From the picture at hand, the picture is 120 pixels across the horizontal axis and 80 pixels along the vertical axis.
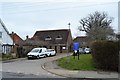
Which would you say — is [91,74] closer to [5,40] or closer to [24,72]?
[24,72]

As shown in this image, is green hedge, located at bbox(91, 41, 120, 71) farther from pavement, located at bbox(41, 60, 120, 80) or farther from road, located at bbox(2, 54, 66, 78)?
road, located at bbox(2, 54, 66, 78)

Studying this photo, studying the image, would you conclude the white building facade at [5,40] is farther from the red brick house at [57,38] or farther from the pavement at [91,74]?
the pavement at [91,74]

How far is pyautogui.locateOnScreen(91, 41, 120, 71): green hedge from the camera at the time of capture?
2216 cm

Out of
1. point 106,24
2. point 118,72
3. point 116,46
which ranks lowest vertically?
point 118,72

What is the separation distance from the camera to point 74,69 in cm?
2397

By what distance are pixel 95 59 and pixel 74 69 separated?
2.06m

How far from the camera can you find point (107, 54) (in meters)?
22.5

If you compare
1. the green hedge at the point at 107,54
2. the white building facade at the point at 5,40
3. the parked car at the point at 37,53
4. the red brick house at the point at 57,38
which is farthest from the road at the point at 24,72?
the red brick house at the point at 57,38

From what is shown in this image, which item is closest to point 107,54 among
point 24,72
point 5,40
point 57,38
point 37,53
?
point 24,72

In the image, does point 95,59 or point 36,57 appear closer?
point 95,59

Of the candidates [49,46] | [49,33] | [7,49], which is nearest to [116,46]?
[7,49]

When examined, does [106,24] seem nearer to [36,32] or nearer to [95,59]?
[36,32]

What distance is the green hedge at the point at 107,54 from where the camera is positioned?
22.2 m

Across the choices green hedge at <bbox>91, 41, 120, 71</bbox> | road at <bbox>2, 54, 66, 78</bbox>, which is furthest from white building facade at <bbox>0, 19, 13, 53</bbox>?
green hedge at <bbox>91, 41, 120, 71</bbox>
